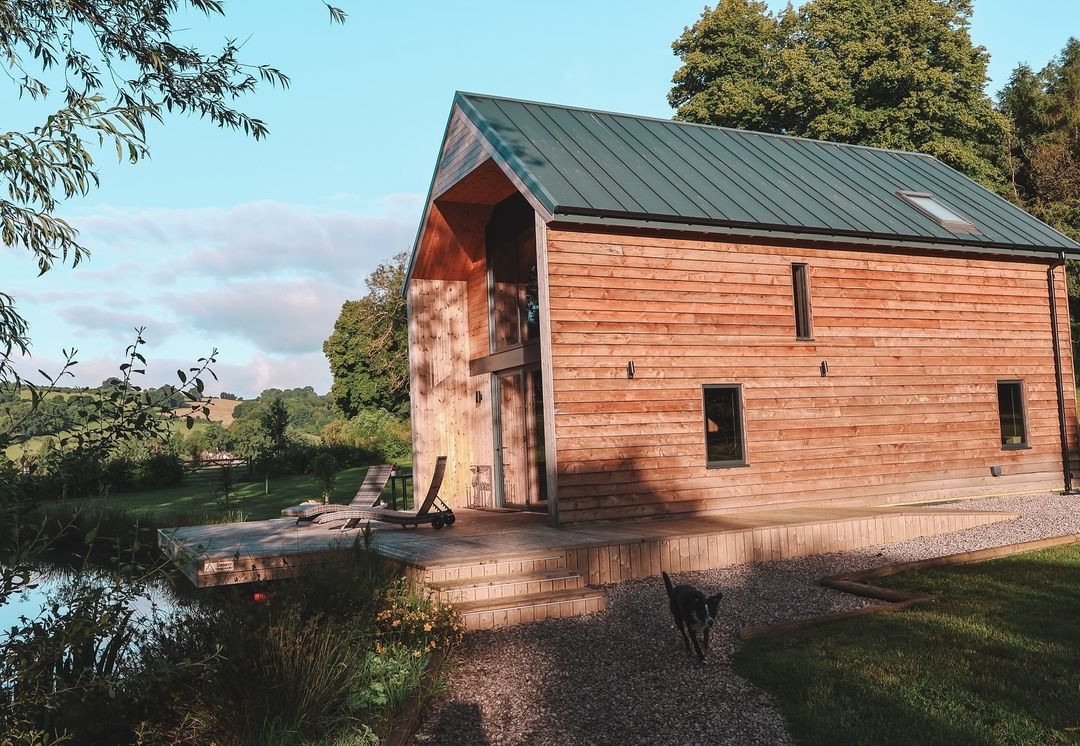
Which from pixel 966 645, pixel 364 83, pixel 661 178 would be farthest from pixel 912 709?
pixel 661 178

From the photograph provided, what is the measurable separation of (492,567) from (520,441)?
548cm

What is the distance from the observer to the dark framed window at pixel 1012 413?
14562mm

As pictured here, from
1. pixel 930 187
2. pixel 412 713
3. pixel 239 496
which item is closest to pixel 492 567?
pixel 412 713

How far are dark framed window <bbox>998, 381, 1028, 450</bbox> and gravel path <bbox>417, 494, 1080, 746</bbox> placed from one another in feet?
25.2

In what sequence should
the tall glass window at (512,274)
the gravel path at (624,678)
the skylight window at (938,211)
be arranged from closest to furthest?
the gravel path at (624,678), the tall glass window at (512,274), the skylight window at (938,211)

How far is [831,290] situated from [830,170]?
342 cm

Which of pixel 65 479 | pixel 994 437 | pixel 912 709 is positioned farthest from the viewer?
pixel 994 437

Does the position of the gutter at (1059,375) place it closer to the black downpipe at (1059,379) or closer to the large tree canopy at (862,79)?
the black downpipe at (1059,379)

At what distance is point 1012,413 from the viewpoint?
48.2 feet

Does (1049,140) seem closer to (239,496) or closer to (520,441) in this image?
(520,441)

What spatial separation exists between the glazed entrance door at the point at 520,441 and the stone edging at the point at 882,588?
5.70 meters

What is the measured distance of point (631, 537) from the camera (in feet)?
29.3

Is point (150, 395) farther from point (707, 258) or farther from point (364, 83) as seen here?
point (707, 258)

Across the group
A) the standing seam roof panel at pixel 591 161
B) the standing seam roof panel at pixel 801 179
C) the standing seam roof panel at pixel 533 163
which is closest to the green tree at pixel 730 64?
the standing seam roof panel at pixel 801 179
